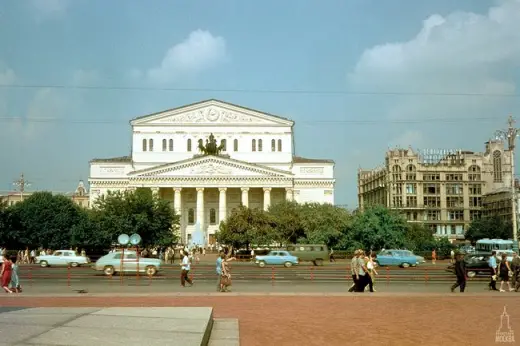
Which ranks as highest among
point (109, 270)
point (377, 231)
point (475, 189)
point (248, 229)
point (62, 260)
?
point (475, 189)

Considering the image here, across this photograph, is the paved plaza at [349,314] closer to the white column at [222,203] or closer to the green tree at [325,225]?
the green tree at [325,225]

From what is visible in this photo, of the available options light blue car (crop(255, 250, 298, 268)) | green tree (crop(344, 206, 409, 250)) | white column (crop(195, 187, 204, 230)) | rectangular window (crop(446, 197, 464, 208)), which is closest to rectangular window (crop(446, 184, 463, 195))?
rectangular window (crop(446, 197, 464, 208))

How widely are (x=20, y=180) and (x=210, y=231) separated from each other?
32.9 m

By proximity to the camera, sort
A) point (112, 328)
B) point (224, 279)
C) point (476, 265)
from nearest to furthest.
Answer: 1. point (112, 328)
2. point (224, 279)
3. point (476, 265)

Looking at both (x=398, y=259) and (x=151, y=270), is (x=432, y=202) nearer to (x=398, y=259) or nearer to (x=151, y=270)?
(x=398, y=259)

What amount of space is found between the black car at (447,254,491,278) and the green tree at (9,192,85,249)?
43.3 metres

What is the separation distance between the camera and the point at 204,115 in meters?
103

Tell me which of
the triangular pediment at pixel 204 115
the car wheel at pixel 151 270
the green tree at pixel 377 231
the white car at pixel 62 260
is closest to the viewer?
the car wheel at pixel 151 270

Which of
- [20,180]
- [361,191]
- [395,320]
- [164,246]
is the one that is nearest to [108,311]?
[395,320]

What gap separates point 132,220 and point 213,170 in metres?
36.0

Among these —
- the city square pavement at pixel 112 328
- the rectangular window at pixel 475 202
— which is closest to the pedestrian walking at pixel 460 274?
the city square pavement at pixel 112 328

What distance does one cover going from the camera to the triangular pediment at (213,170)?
317 feet

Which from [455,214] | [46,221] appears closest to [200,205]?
[46,221]

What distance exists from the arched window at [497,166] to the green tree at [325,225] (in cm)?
6221
